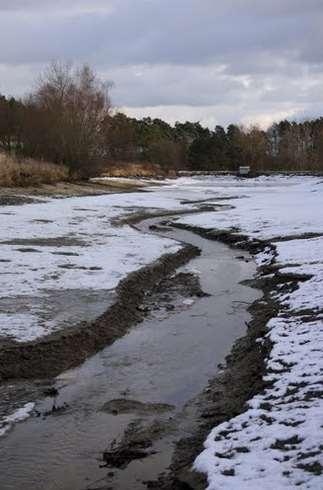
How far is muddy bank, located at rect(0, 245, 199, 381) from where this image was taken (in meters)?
9.25

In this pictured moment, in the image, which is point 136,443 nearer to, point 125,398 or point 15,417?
point 125,398

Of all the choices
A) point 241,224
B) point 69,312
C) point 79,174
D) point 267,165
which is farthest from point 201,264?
point 267,165

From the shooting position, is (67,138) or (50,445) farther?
(67,138)

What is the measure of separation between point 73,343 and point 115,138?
9530cm

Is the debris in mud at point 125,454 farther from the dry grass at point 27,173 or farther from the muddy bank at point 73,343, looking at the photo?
the dry grass at point 27,173

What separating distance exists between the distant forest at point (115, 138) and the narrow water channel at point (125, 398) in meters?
42.6

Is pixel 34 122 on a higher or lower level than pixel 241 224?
higher

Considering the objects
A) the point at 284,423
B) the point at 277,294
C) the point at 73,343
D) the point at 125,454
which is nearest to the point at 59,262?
the point at 277,294

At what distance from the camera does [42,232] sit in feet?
74.1

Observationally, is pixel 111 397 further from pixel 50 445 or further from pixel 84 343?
pixel 84 343

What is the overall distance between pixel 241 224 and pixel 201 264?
32.2ft

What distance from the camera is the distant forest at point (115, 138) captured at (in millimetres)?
58812

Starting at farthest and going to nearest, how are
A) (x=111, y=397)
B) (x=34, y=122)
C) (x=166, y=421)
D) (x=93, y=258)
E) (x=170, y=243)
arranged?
1. (x=34, y=122)
2. (x=170, y=243)
3. (x=93, y=258)
4. (x=111, y=397)
5. (x=166, y=421)

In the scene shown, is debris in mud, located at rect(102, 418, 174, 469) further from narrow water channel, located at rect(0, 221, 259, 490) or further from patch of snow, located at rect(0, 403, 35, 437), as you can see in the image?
patch of snow, located at rect(0, 403, 35, 437)
